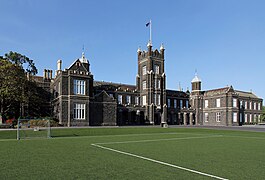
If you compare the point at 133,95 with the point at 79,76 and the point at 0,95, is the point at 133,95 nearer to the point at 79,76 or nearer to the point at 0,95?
the point at 79,76

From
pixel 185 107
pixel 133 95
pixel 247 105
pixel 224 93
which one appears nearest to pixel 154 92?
pixel 133 95

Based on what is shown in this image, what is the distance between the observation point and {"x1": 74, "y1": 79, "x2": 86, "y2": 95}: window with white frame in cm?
3994

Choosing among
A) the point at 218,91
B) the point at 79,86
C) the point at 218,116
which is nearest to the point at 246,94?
the point at 218,91

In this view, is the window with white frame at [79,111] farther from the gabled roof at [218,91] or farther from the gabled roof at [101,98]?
the gabled roof at [218,91]

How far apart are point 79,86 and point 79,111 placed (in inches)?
176

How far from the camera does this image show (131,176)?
674 cm

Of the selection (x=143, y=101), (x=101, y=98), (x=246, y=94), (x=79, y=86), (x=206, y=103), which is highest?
(x=79, y=86)

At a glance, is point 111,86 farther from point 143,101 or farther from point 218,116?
point 218,116

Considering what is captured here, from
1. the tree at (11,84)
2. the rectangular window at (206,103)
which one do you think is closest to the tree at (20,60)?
the tree at (11,84)

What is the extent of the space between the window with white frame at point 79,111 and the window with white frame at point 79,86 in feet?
7.71

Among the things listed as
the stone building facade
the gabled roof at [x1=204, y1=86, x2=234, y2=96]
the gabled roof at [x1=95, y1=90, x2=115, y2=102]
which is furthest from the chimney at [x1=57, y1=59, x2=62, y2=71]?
the gabled roof at [x1=204, y1=86, x2=234, y2=96]

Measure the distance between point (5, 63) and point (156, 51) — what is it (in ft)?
110

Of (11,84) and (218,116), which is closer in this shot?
(11,84)

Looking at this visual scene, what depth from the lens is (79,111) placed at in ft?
130
